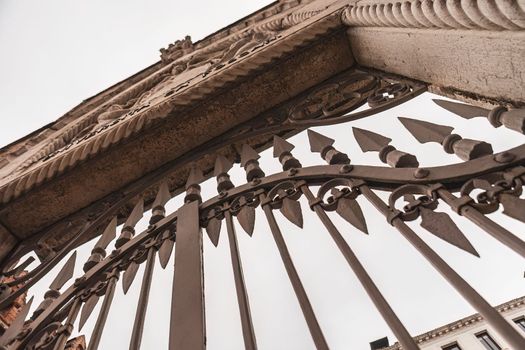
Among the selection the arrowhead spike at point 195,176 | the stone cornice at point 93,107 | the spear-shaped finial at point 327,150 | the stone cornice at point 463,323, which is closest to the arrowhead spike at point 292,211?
the spear-shaped finial at point 327,150

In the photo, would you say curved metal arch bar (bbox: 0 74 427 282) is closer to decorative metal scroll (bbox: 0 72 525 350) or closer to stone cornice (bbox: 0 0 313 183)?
decorative metal scroll (bbox: 0 72 525 350)

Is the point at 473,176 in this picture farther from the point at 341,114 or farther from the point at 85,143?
the point at 85,143

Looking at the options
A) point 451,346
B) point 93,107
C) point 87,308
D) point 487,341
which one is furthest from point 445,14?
point 451,346

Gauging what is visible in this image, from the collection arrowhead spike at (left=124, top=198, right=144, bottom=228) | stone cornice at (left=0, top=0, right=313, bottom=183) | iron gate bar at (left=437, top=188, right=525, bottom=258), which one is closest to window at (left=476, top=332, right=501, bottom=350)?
stone cornice at (left=0, top=0, right=313, bottom=183)

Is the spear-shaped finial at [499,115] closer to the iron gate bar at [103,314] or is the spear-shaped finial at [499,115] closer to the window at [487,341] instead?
the iron gate bar at [103,314]

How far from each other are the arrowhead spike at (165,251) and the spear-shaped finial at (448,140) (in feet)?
3.70

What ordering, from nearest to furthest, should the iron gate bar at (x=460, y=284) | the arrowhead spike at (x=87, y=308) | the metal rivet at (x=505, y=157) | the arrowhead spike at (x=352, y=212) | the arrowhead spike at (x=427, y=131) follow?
the iron gate bar at (x=460, y=284) → the metal rivet at (x=505, y=157) → the arrowhead spike at (x=352, y=212) → the arrowhead spike at (x=427, y=131) → the arrowhead spike at (x=87, y=308)

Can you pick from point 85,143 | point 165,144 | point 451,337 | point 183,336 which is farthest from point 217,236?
point 451,337

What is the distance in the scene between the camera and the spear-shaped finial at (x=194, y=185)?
218cm

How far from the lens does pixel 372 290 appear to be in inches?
45.8

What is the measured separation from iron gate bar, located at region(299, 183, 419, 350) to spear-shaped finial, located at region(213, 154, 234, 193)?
56 cm

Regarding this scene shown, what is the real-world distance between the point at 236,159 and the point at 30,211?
135 centimetres

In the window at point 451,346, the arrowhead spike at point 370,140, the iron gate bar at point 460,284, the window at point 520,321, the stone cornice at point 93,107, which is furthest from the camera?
the window at point 451,346

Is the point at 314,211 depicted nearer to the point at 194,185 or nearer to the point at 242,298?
the point at 242,298
